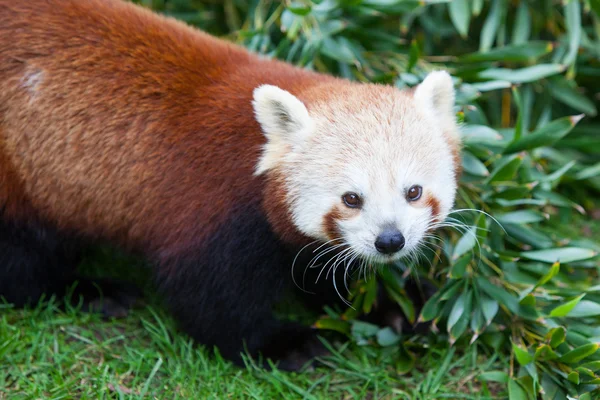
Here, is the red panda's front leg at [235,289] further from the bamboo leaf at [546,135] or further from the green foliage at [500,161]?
the bamboo leaf at [546,135]

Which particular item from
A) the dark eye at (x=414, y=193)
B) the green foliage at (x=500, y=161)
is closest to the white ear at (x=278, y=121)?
the dark eye at (x=414, y=193)

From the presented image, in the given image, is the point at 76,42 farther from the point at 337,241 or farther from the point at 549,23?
the point at 549,23

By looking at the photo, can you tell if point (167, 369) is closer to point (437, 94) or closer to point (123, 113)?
point (123, 113)

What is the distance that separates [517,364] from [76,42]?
275cm

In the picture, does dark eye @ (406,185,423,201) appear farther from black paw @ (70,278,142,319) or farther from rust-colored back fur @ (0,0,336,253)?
black paw @ (70,278,142,319)

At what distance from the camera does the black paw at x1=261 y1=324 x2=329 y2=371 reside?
3463 millimetres

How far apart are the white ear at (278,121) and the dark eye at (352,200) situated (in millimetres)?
325

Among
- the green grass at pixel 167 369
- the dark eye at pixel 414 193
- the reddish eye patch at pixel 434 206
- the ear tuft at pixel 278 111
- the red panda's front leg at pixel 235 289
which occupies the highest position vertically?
the ear tuft at pixel 278 111

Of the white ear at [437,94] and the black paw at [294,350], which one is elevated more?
the white ear at [437,94]

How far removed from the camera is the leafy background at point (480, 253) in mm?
3240

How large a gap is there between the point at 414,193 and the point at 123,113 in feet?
4.78

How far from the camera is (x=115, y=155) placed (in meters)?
3.25

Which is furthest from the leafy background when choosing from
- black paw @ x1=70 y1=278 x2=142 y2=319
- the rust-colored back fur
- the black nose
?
the rust-colored back fur

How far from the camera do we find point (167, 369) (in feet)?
10.9
